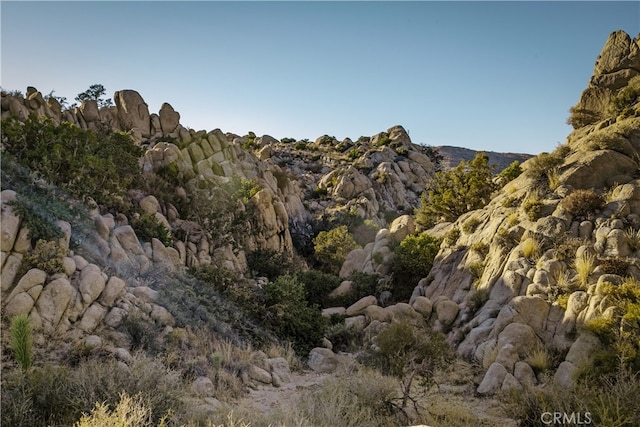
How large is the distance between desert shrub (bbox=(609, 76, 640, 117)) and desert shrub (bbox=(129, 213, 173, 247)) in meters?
21.1

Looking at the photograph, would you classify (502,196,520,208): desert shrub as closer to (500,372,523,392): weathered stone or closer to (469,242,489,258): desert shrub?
(469,242,489,258): desert shrub

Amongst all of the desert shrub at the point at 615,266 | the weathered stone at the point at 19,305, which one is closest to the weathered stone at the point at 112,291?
the weathered stone at the point at 19,305

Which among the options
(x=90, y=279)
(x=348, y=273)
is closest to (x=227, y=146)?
(x=348, y=273)

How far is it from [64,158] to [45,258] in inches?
281

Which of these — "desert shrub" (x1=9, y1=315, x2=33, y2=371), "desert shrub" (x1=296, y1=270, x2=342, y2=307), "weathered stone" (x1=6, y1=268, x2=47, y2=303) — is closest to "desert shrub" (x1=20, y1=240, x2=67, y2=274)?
"weathered stone" (x1=6, y1=268, x2=47, y2=303)

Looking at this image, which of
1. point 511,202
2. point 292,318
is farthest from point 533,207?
point 292,318

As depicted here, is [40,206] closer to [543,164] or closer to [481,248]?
A: [481,248]

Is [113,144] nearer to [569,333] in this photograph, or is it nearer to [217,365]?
[217,365]

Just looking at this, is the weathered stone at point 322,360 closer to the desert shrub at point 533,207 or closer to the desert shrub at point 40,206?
the desert shrub at point 40,206

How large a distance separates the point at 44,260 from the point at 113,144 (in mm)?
13375

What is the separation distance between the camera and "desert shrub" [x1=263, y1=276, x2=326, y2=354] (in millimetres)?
16656

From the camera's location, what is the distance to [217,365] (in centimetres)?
1216

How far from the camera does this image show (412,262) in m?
22.2

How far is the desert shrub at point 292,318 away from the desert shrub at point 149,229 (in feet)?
17.3
